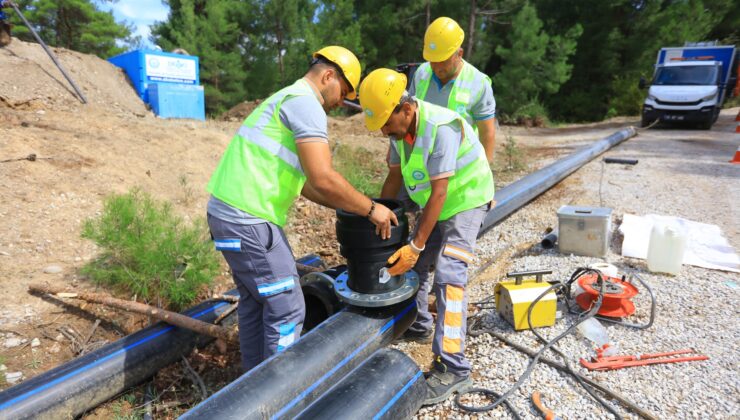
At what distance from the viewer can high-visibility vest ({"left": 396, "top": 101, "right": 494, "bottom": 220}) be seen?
250cm

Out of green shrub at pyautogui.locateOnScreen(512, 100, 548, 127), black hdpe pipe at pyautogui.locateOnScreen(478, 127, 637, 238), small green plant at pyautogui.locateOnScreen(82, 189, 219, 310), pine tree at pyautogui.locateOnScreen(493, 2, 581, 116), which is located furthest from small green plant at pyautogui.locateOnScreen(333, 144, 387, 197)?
pine tree at pyautogui.locateOnScreen(493, 2, 581, 116)

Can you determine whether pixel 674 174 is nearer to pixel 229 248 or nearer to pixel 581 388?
pixel 581 388

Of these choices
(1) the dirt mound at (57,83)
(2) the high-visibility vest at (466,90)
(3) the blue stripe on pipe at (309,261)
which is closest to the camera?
(2) the high-visibility vest at (466,90)

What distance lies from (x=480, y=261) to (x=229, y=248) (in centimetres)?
282

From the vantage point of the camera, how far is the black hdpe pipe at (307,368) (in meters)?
1.77

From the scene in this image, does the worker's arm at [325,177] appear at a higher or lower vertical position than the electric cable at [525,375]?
higher

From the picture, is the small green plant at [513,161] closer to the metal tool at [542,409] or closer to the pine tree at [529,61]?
the metal tool at [542,409]

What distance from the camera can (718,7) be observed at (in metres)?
21.5

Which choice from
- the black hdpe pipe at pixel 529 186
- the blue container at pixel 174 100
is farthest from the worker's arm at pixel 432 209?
the blue container at pixel 174 100

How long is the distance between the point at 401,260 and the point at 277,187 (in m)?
0.82

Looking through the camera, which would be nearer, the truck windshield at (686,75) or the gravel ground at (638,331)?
the gravel ground at (638,331)

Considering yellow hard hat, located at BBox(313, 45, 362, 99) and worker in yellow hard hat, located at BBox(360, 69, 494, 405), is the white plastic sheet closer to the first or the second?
worker in yellow hard hat, located at BBox(360, 69, 494, 405)

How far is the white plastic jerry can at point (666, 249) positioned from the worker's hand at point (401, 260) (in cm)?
256

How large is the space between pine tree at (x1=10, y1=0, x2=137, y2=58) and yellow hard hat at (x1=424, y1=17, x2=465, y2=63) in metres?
24.2
